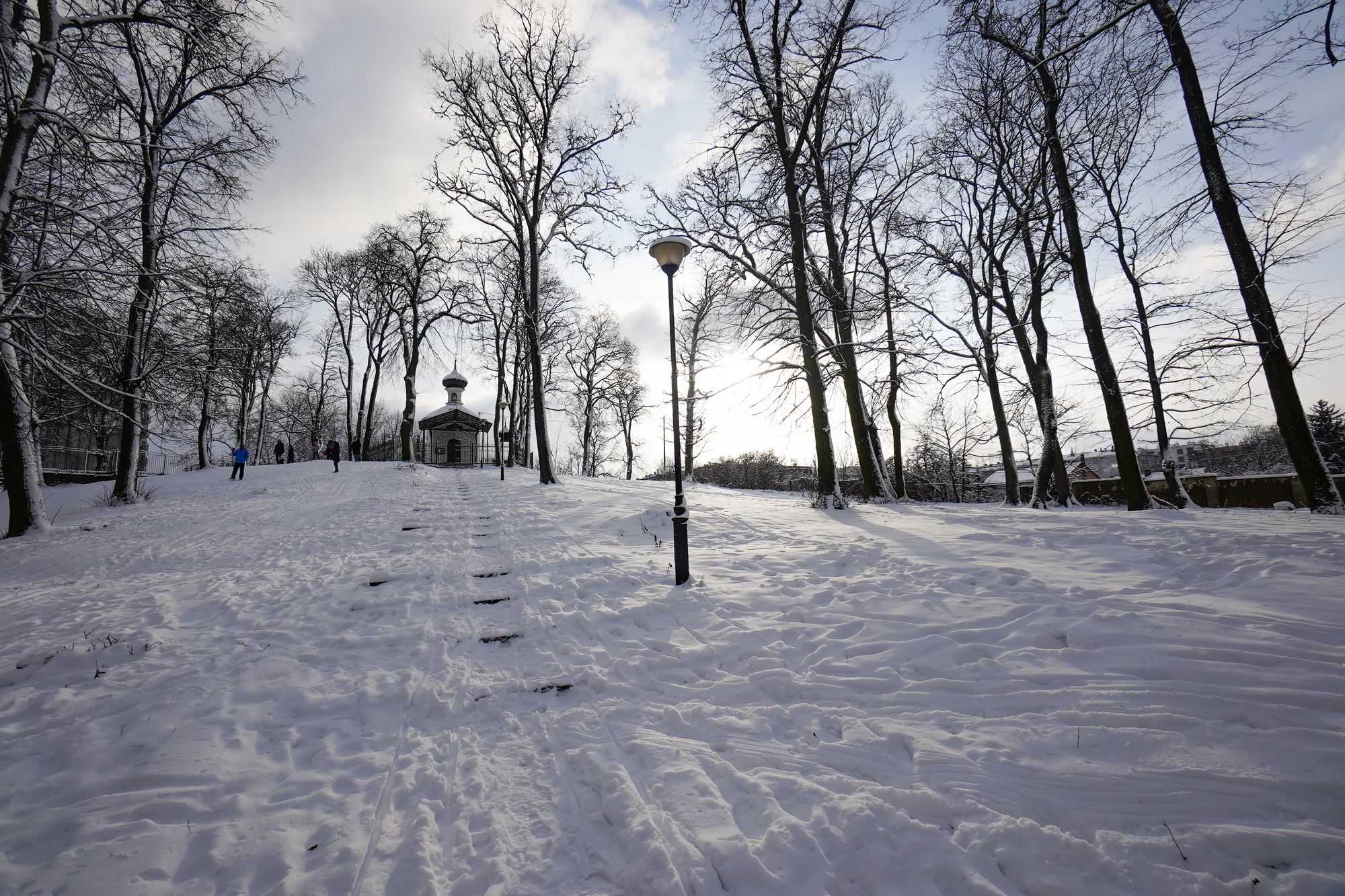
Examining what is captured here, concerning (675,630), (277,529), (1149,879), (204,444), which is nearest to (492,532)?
(277,529)

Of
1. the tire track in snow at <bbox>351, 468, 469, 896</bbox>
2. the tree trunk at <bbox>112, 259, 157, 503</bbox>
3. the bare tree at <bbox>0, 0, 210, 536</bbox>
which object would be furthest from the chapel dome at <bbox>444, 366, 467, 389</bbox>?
the tire track in snow at <bbox>351, 468, 469, 896</bbox>

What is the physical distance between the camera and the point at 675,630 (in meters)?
4.48

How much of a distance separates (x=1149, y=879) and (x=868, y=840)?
1022 mm

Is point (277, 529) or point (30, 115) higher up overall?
point (30, 115)

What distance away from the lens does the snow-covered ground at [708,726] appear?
79.6 inches

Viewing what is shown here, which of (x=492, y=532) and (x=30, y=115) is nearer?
(x=30, y=115)

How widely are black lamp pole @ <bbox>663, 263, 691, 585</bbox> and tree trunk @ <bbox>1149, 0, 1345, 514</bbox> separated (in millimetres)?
7805

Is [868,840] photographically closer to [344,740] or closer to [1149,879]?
[1149,879]

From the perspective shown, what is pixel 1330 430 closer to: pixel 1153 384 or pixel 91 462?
pixel 1153 384

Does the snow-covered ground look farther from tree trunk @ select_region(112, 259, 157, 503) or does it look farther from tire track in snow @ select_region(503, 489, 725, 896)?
tree trunk @ select_region(112, 259, 157, 503)

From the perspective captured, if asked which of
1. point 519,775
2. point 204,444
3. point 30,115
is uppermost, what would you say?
point 30,115

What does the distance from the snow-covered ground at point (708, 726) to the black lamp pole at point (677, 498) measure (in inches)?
12.4

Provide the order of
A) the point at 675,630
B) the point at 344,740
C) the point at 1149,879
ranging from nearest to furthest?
the point at 1149,879 < the point at 344,740 < the point at 675,630

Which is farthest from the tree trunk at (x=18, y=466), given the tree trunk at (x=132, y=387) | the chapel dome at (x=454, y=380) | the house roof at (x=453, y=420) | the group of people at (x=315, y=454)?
the chapel dome at (x=454, y=380)
